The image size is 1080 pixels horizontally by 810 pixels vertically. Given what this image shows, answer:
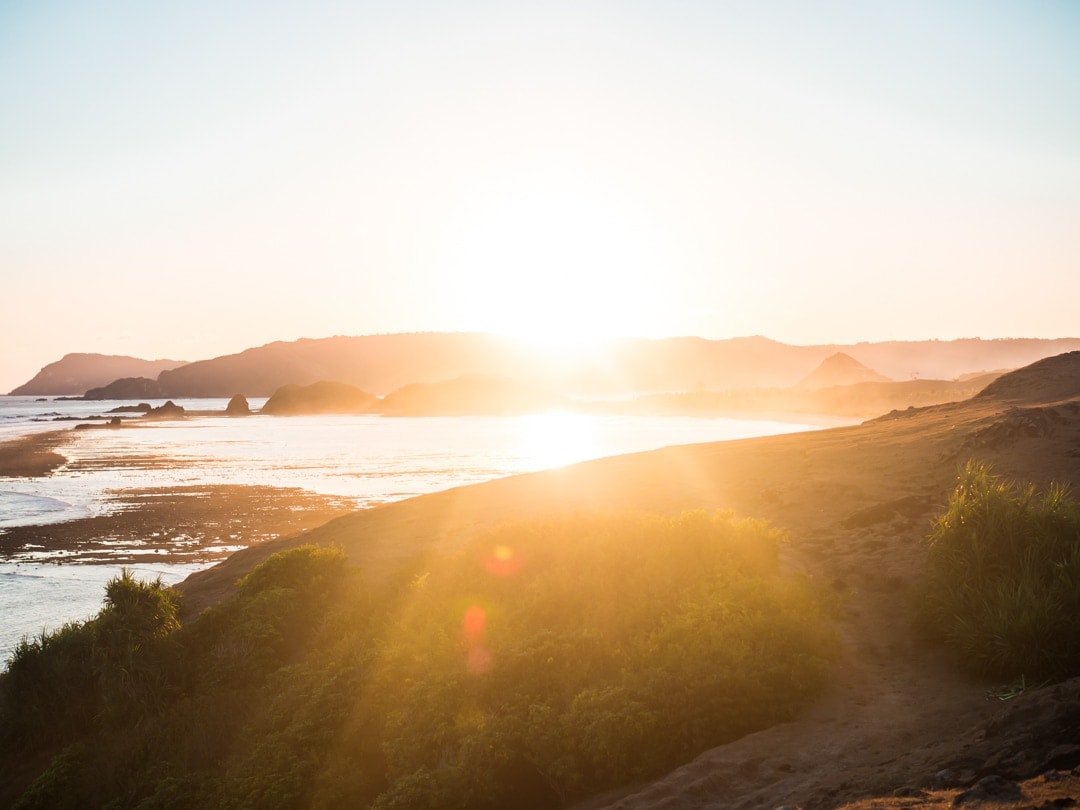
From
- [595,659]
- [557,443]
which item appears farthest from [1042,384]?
[557,443]

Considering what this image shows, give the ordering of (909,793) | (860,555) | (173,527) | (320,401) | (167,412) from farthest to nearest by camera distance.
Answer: (320,401) < (167,412) < (173,527) < (860,555) < (909,793)

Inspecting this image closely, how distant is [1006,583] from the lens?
9375mm

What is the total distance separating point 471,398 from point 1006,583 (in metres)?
104

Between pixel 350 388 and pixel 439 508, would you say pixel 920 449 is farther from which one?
pixel 350 388

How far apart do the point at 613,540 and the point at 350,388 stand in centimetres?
11842

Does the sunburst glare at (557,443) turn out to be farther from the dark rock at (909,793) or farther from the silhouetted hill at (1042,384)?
the dark rock at (909,793)

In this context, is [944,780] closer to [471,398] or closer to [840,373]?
[471,398]

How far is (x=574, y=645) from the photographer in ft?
31.4

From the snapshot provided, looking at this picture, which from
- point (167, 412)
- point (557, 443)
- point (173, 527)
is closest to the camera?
point (173, 527)

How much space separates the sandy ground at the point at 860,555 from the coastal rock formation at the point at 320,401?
101313 mm

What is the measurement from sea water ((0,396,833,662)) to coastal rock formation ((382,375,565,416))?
117ft

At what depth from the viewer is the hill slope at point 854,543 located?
668cm

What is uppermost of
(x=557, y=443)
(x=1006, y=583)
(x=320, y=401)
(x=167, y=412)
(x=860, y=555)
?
(x=320, y=401)

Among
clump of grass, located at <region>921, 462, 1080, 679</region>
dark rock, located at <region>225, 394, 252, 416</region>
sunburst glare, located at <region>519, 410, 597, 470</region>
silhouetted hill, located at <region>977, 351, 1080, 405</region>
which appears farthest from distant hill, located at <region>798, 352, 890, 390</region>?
clump of grass, located at <region>921, 462, 1080, 679</region>
